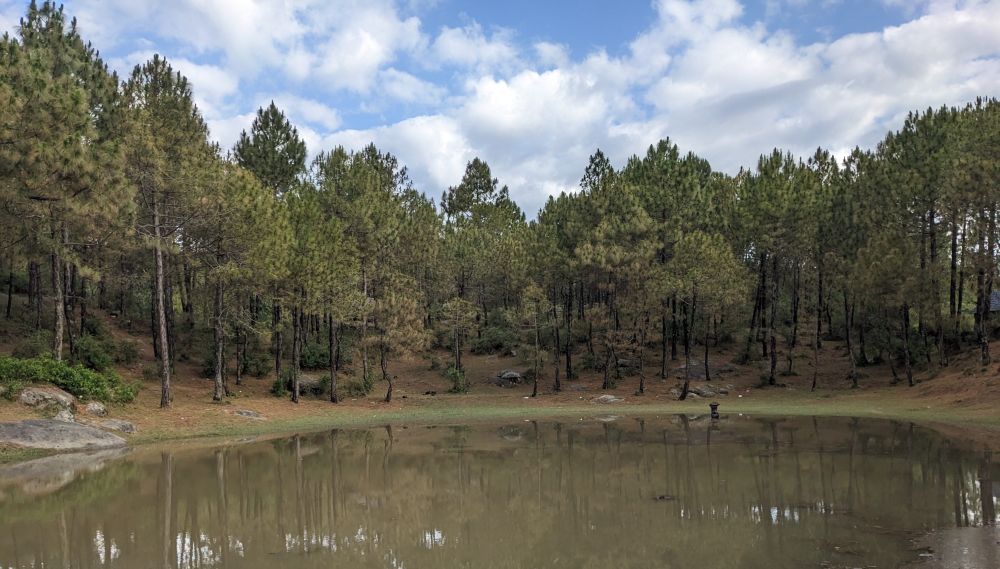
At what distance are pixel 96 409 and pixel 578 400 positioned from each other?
2509 centimetres

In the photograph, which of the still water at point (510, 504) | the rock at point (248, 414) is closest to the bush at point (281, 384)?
the rock at point (248, 414)

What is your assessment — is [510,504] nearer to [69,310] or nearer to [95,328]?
[69,310]

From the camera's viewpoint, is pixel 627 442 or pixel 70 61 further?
pixel 70 61

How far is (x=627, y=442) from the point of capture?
21312mm

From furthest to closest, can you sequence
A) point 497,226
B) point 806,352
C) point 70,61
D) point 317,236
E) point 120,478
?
point 497,226 → point 806,352 → point 317,236 → point 70,61 → point 120,478

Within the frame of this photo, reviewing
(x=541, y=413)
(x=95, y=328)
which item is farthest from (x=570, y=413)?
(x=95, y=328)

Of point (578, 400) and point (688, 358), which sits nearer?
point (688, 358)

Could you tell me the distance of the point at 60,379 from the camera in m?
24.6

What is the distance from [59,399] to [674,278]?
30819mm

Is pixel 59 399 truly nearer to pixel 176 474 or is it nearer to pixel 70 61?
pixel 176 474

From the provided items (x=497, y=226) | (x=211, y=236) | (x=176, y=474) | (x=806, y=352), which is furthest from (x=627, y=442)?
(x=497, y=226)

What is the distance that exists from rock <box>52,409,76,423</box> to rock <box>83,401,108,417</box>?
3.97ft

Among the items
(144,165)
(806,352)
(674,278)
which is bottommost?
(806,352)

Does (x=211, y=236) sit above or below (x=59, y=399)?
above
